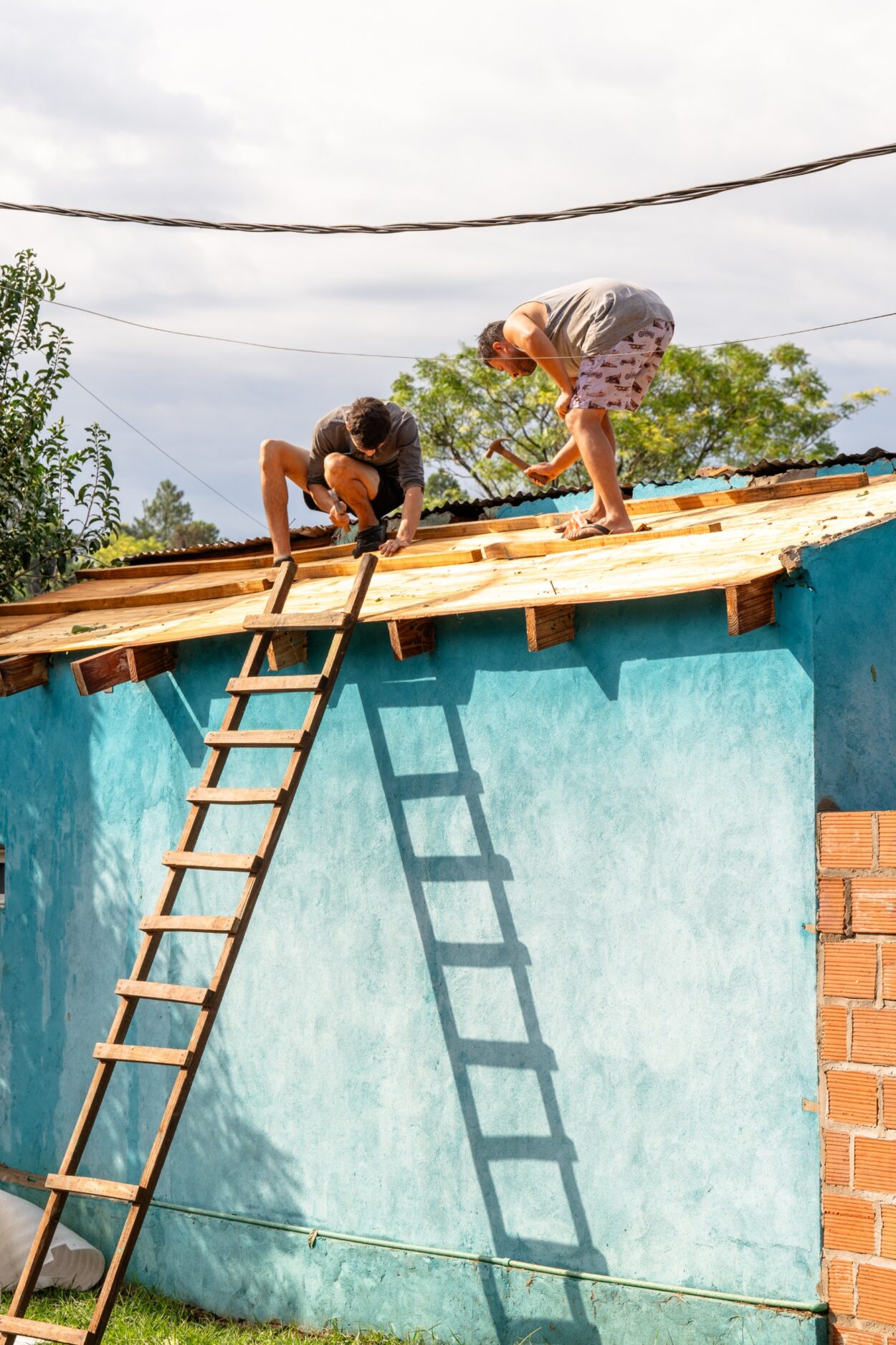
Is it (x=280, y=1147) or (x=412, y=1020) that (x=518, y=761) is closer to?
(x=412, y=1020)

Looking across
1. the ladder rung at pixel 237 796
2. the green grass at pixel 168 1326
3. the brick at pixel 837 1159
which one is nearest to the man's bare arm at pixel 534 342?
the ladder rung at pixel 237 796

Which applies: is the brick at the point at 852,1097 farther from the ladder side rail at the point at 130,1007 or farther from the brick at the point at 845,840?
the ladder side rail at the point at 130,1007

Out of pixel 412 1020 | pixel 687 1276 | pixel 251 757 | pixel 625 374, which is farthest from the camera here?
pixel 625 374

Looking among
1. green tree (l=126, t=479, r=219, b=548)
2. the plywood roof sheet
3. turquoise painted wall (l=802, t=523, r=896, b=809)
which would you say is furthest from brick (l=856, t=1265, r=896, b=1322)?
green tree (l=126, t=479, r=219, b=548)

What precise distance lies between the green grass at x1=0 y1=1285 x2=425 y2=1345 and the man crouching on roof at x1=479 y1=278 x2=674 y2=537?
4.10 meters

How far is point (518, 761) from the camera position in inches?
238

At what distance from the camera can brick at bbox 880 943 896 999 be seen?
489cm

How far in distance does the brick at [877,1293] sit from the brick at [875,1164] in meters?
0.28

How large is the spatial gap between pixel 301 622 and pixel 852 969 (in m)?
2.92

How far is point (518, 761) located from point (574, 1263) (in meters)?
2.10

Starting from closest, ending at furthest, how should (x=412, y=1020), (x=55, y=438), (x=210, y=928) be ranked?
(x=210, y=928), (x=412, y=1020), (x=55, y=438)

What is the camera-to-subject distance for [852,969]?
4988 mm

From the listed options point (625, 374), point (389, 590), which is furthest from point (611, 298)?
point (389, 590)

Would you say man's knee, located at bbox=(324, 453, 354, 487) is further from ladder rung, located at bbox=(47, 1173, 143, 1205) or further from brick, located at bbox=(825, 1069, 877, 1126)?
brick, located at bbox=(825, 1069, 877, 1126)
